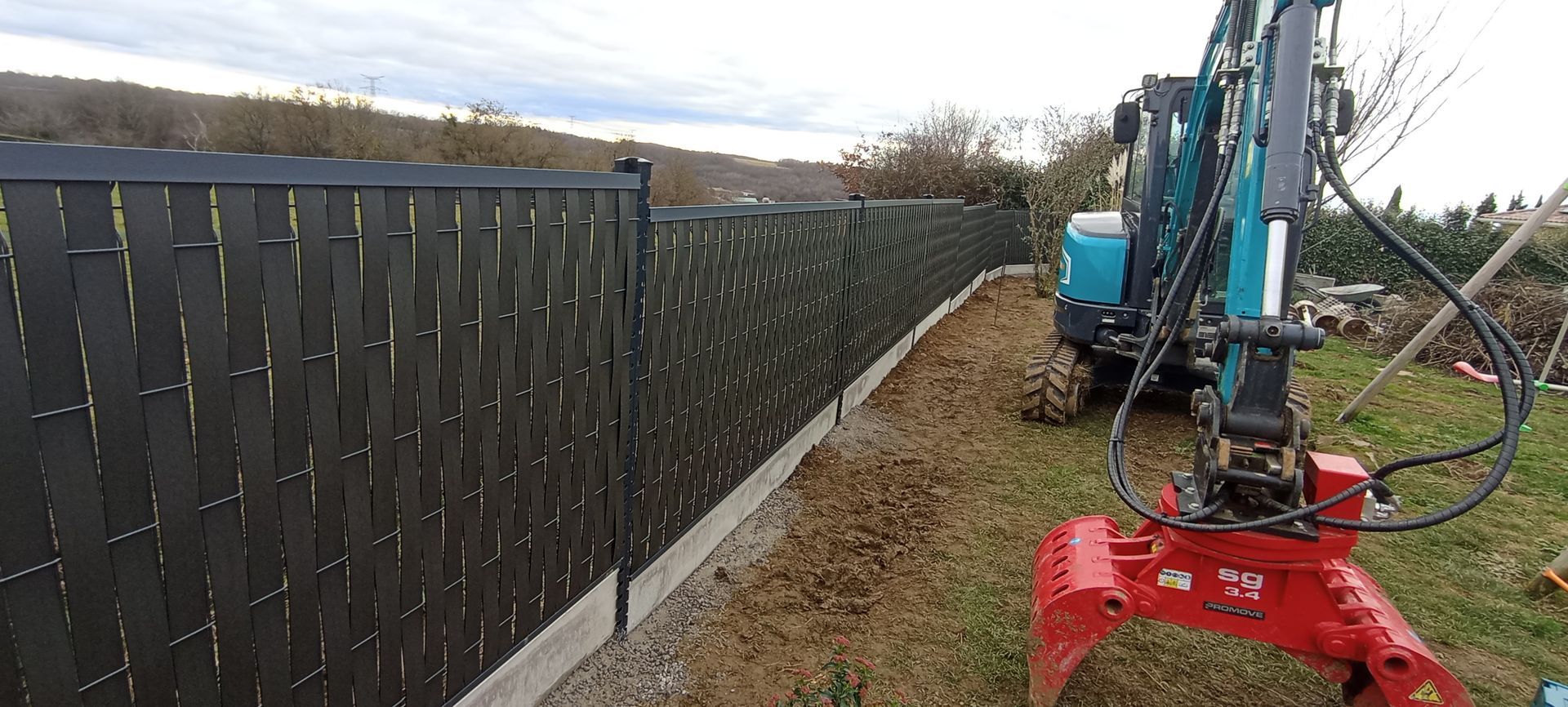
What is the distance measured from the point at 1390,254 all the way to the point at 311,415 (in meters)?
18.2

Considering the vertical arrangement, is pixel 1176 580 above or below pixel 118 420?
below

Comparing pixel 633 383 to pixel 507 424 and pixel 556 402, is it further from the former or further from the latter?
pixel 507 424

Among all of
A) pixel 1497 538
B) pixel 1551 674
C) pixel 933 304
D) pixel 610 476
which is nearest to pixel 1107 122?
pixel 933 304

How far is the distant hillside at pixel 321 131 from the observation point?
39.8ft

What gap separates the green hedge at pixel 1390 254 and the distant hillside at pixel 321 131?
11055 millimetres

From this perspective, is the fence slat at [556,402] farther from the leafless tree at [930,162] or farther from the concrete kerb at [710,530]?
the leafless tree at [930,162]

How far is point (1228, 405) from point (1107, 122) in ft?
76.6

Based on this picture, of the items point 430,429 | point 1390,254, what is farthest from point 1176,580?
point 1390,254

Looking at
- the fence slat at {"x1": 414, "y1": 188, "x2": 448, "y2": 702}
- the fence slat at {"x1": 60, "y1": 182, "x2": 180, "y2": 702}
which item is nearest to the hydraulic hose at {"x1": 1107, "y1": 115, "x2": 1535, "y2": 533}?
the fence slat at {"x1": 414, "y1": 188, "x2": 448, "y2": 702}

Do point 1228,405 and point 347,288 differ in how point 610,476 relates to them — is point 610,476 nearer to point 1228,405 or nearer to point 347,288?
point 347,288

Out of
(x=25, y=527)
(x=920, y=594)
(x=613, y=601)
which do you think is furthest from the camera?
(x=920, y=594)

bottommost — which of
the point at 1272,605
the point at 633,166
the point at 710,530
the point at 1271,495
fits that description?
the point at 710,530

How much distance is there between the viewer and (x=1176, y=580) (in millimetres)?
2828

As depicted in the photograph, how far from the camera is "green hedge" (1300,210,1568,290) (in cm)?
1471
